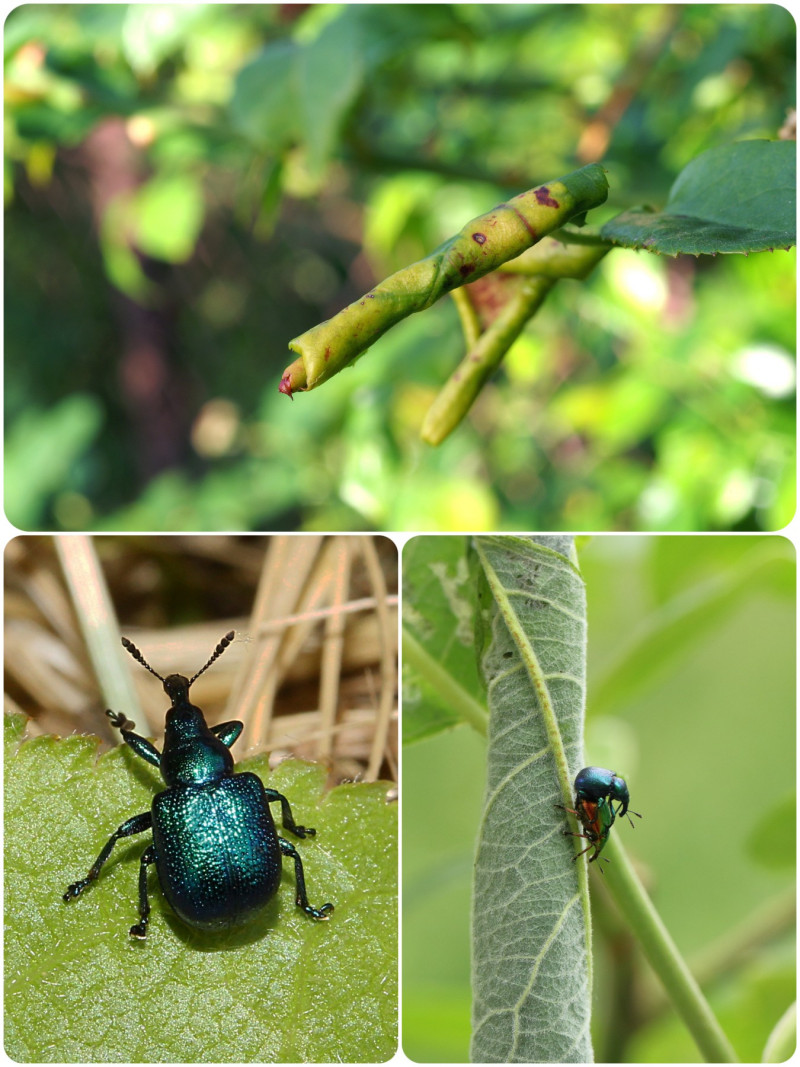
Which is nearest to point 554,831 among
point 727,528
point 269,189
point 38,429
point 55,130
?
point 727,528

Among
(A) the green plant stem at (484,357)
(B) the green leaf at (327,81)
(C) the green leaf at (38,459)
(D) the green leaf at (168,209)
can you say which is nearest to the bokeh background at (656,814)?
(A) the green plant stem at (484,357)

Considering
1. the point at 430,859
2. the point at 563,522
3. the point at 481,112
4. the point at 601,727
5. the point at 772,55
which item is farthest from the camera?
the point at 481,112

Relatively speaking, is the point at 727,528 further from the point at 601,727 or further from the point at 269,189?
the point at 269,189

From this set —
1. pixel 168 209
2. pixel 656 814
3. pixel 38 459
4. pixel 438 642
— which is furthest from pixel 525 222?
pixel 38 459

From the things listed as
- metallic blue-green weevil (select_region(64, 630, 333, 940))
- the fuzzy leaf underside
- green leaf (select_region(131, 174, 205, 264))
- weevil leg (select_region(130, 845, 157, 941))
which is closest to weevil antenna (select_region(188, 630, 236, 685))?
metallic blue-green weevil (select_region(64, 630, 333, 940))

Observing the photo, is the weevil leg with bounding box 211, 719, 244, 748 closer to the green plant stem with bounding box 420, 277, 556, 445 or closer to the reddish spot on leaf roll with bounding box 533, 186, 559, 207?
the green plant stem with bounding box 420, 277, 556, 445

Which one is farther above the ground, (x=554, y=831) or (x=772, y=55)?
(x=772, y=55)

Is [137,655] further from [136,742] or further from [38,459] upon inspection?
[38,459]
